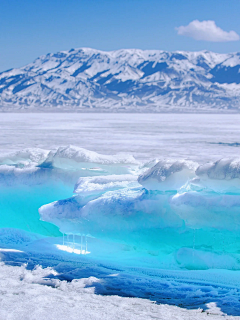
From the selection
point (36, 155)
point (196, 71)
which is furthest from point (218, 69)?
point (36, 155)

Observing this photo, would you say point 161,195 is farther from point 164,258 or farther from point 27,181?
point 27,181

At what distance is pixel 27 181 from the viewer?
5543 millimetres

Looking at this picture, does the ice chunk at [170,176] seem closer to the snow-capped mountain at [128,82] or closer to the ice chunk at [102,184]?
the ice chunk at [102,184]

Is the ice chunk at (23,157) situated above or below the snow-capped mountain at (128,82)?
below

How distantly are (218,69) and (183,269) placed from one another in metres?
175

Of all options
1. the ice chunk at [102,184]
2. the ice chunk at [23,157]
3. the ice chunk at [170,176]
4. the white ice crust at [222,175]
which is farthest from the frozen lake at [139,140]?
the white ice crust at [222,175]

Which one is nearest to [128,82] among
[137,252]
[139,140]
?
[139,140]

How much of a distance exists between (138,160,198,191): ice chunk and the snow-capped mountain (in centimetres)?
7679

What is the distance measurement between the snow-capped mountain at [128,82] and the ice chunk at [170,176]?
76794 mm

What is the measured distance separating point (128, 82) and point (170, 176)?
142m

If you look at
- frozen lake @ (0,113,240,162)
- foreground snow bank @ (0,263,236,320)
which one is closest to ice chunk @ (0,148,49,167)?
foreground snow bank @ (0,263,236,320)

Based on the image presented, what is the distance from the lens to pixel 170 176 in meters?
3.90

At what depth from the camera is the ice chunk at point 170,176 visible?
3.90 meters

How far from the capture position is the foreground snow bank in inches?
107
